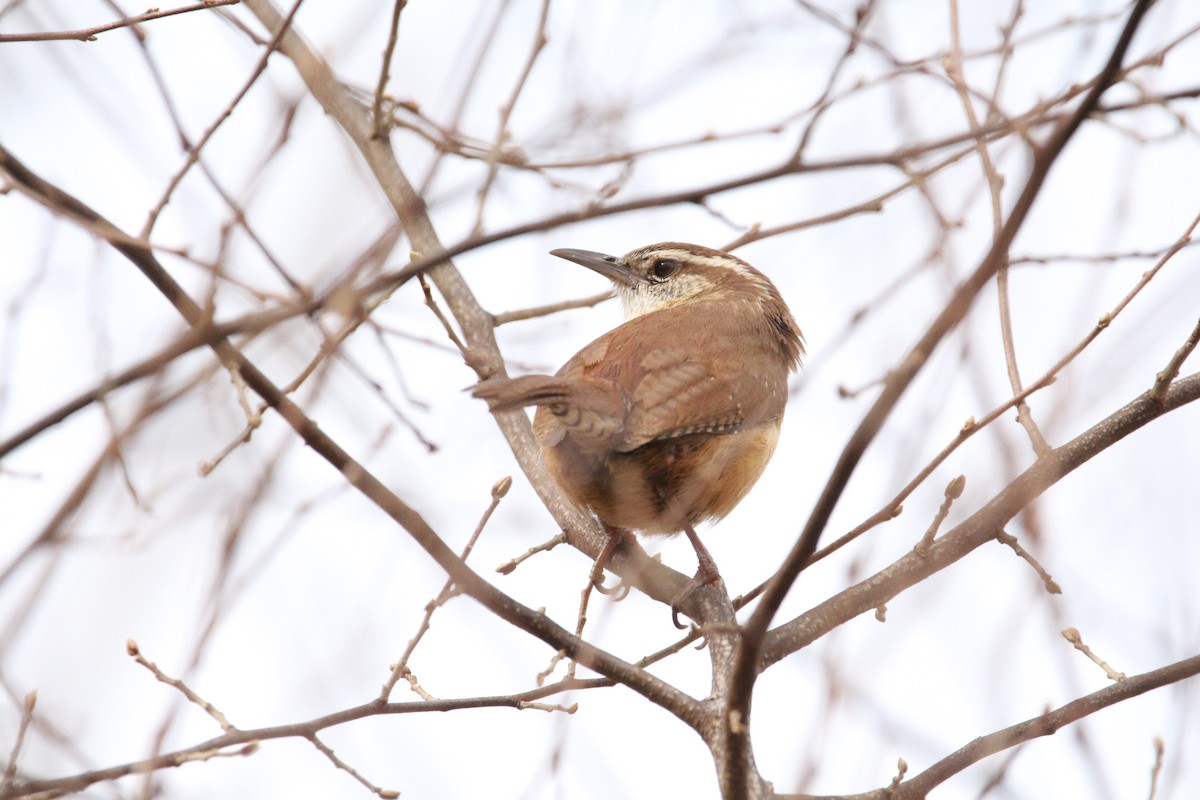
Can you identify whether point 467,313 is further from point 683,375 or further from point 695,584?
point 695,584


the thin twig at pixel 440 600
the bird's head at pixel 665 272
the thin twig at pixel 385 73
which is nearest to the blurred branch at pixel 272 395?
the thin twig at pixel 440 600

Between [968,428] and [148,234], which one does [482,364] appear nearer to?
[148,234]

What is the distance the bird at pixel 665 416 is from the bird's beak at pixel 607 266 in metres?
0.66

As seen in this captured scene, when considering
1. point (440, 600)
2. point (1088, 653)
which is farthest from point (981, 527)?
point (440, 600)

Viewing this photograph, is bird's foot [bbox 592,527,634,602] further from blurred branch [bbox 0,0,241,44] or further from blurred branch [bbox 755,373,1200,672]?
blurred branch [bbox 0,0,241,44]

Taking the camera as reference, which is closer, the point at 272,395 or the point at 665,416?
the point at 272,395

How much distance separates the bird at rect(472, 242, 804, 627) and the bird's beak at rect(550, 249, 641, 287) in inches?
25.9

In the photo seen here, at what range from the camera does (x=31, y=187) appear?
101 inches

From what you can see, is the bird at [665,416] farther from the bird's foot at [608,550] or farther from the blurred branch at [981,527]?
the blurred branch at [981,527]

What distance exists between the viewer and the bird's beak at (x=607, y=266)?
20.8 ft

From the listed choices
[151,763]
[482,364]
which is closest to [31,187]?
[151,763]

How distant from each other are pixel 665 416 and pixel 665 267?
82.9 inches

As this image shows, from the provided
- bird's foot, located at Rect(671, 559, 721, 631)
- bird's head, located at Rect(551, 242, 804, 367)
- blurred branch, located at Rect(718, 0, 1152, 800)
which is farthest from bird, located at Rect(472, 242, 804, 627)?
blurred branch, located at Rect(718, 0, 1152, 800)

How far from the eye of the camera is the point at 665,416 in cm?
440
